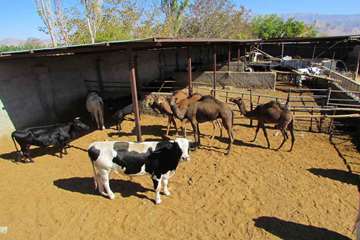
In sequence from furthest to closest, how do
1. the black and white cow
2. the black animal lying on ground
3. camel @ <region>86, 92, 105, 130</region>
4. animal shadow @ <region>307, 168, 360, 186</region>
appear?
camel @ <region>86, 92, 105, 130</region>, the black animal lying on ground, animal shadow @ <region>307, 168, 360, 186</region>, the black and white cow

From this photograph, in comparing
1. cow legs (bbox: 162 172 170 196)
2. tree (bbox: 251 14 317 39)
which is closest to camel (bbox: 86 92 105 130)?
cow legs (bbox: 162 172 170 196)

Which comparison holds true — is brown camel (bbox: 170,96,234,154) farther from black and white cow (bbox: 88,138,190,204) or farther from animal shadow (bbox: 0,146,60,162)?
animal shadow (bbox: 0,146,60,162)

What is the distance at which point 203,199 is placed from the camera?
5434 mm

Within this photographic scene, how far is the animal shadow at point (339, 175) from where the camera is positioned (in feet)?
19.6

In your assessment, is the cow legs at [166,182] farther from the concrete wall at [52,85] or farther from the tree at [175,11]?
the tree at [175,11]

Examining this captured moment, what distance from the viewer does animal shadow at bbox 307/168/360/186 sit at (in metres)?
5.97

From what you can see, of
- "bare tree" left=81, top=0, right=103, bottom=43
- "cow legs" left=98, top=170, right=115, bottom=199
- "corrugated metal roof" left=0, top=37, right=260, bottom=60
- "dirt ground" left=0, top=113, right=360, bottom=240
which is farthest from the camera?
"bare tree" left=81, top=0, right=103, bottom=43

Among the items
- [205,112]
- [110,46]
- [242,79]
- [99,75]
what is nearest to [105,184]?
[110,46]

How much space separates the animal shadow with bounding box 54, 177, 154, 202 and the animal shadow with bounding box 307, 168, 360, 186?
3.87 metres

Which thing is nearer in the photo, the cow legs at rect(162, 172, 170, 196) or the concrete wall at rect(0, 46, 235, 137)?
the cow legs at rect(162, 172, 170, 196)

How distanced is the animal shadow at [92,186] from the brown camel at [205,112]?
2.40 meters

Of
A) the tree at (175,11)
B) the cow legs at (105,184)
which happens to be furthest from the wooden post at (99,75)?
the tree at (175,11)

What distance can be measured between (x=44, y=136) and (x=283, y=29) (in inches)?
2015

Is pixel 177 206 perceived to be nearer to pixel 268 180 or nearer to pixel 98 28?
pixel 268 180
